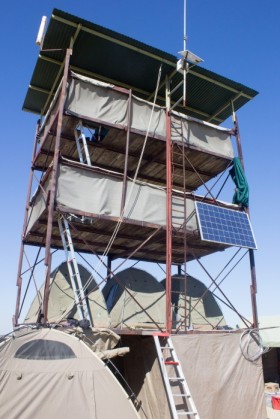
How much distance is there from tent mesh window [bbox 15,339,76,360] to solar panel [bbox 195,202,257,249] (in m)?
7.28

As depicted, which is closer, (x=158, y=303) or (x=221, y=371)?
(x=221, y=371)

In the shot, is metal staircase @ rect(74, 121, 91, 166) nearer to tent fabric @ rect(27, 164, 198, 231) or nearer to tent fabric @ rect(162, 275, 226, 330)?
tent fabric @ rect(27, 164, 198, 231)

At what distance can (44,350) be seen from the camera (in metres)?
9.09

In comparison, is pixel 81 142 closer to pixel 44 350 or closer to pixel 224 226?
pixel 224 226

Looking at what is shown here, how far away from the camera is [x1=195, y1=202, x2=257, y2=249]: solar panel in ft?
48.3

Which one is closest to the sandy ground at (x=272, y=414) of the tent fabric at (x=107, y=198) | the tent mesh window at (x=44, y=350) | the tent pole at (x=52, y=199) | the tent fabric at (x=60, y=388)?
the tent fabric at (x=107, y=198)

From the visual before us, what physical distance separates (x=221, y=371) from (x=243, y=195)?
7.57 meters

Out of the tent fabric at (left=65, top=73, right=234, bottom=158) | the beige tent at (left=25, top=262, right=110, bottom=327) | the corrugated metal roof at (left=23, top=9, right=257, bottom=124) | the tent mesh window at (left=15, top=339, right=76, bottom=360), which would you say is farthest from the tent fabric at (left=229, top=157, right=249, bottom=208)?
the tent mesh window at (left=15, top=339, right=76, bottom=360)

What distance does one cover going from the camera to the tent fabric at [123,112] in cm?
1384

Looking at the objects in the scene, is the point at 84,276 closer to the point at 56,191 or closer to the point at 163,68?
the point at 56,191

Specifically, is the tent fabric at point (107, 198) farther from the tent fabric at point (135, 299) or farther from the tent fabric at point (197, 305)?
the tent fabric at point (197, 305)

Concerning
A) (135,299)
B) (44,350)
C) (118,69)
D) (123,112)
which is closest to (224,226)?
(135,299)

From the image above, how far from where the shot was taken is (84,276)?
15.8 metres

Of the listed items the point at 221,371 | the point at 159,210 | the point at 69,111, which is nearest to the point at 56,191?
the point at 69,111
